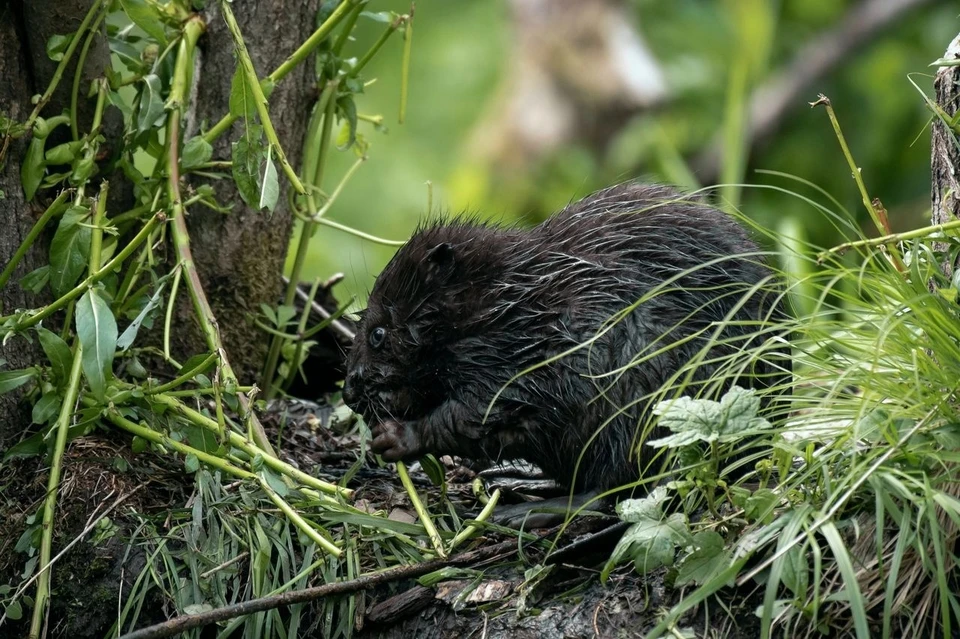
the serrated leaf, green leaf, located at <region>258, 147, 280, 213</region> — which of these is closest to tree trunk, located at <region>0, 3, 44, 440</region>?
the serrated leaf

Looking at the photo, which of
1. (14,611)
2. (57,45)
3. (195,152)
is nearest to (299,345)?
(195,152)

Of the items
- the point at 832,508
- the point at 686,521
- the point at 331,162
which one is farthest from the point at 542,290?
the point at 331,162

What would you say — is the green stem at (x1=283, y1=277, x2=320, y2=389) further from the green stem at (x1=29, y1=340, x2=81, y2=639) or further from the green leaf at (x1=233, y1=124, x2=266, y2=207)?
the green stem at (x1=29, y1=340, x2=81, y2=639)

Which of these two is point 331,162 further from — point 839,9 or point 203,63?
point 203,63

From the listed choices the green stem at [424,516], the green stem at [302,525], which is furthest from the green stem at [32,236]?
the green stem at [424,516]

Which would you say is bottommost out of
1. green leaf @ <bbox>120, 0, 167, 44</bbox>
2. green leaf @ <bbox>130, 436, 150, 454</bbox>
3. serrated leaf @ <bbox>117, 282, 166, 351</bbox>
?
green leaf @ <bbox>130, 436, 150, 454</bbox>

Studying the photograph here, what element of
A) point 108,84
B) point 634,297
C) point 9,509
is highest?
point 108,84

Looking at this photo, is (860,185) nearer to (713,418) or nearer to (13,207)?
(713,418)
